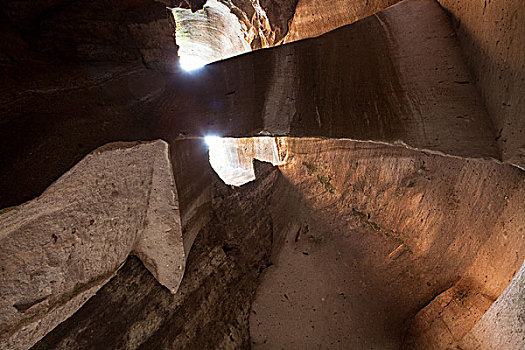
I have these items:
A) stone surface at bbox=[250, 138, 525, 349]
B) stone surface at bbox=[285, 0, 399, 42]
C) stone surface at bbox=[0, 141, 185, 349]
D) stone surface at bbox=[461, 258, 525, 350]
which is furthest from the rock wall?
stone surface at bbox=[0, 141, 185, 349]

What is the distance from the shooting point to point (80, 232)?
172cm

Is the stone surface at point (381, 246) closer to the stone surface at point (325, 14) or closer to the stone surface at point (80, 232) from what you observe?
the stone surface at point (325, 14)

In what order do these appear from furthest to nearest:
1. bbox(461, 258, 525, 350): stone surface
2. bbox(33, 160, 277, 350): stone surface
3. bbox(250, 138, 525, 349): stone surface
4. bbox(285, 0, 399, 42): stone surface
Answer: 1. bbox(285, 0, 399, 42): stone surface
2. bbox(250, 138, 525, 349): stone surface
3. bbox(33, 160, 277, 350): stone surface
4. bbox(461, 258, 525, 350): stone surface

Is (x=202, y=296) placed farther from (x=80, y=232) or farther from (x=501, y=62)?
(x=501, y=62)

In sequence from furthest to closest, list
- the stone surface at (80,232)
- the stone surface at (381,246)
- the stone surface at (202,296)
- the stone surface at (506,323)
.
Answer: the stone surface at (381,246), the stone surface at (202,296), the stone surface at (506,323), the stone surface at (80,232)

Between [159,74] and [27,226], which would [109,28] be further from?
[27,226]

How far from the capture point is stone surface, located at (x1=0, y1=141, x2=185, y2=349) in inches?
57.5

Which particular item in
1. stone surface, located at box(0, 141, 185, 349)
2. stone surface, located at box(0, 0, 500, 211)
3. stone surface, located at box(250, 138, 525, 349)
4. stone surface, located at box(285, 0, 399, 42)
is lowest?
stone surface, located at box(250, 138, 525, 349)

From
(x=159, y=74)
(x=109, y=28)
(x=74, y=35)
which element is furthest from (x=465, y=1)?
(x=74, y=35)

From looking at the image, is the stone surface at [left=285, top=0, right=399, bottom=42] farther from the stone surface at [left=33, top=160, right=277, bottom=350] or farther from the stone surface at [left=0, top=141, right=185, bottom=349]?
the stone surface at [left=0, top=141, right=185, bottom=349]

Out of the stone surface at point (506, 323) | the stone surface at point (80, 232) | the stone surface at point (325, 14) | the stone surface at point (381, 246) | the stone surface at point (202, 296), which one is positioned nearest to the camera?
the stone surface at point (80, 232)

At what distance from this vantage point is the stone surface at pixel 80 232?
1461 millimetres

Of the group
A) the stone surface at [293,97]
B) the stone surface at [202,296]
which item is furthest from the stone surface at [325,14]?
the stone surface at [202,296]

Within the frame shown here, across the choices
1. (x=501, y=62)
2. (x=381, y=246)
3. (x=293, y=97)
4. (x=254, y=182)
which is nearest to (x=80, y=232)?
(x=293, y=97)
